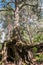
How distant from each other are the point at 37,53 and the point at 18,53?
2.60 meters

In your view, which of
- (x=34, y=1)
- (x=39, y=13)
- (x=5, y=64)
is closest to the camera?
(x=5, y=64)

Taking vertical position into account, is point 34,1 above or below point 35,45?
above

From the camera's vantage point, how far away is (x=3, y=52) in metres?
11.3

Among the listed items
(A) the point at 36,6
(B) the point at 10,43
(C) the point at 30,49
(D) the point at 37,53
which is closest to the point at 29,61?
(C) the point at 30,49

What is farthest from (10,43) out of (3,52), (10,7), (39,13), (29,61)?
(39,13)

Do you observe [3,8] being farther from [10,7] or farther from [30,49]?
[30,49]

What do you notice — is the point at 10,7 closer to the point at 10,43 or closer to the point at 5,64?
the point at 10,43

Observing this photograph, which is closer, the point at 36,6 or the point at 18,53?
the point at 18,53

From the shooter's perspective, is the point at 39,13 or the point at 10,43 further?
the point at 39,13

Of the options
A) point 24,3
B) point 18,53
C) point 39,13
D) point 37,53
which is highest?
point 24,3

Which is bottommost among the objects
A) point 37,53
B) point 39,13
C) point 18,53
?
point 37,53

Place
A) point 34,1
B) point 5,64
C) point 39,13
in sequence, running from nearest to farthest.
Result: point 5,64 < point 34,1 < point 39,13

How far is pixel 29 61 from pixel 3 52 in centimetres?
174

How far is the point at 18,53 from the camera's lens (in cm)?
1123
